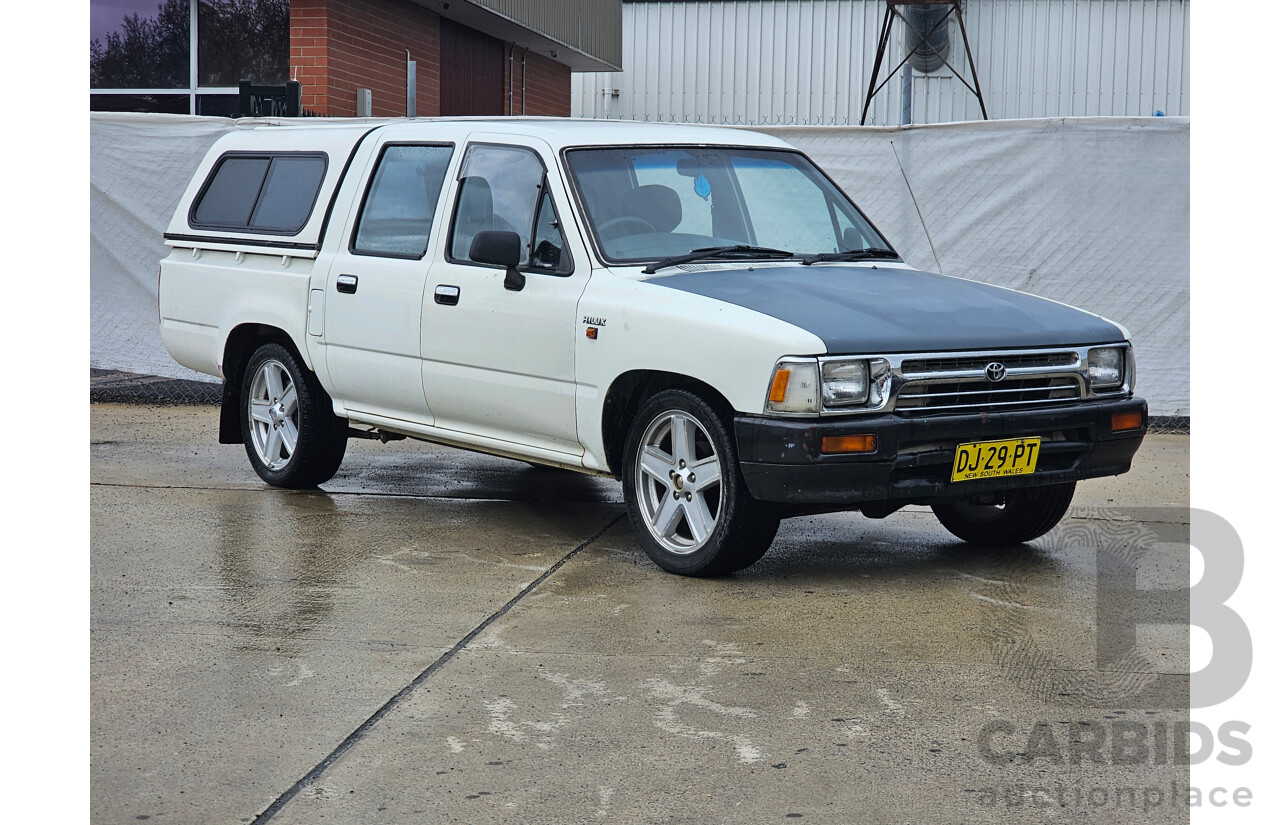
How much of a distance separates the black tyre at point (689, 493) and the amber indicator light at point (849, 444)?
0.44 metres

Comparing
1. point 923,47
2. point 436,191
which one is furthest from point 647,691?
point 923,47

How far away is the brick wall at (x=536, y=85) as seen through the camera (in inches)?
874

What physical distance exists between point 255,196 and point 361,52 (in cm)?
798

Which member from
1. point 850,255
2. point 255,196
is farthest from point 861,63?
point 850,255

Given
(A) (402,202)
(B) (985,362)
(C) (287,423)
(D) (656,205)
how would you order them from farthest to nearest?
(C) (287,423), (A) (402,202), (D) (656,205), (B) (985,362)

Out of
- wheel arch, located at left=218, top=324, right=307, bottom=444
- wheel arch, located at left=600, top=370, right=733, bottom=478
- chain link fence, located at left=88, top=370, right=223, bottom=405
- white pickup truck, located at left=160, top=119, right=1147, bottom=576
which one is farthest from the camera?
chain link fence, located at left=88, top=370, right=223, bottom=405

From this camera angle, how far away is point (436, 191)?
739cm

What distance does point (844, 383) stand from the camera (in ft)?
18.6

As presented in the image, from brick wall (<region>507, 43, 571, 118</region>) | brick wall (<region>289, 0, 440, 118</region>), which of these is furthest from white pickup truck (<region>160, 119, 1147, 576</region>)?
brick wall (<region>507, 43, 571, 118</region>)

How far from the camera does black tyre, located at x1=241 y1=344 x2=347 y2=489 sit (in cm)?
813

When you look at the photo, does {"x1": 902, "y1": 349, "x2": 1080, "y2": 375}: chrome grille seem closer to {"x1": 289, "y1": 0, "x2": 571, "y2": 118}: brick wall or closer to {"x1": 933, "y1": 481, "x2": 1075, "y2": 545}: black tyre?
{"x1": 933, "y1": 481, "x2": 1075, "y2": 545}: black tyre

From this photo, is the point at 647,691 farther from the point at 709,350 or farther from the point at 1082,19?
the point at 1082,19

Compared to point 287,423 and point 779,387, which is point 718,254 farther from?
point 287,423

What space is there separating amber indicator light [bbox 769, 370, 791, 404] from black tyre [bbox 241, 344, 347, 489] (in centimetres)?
326
